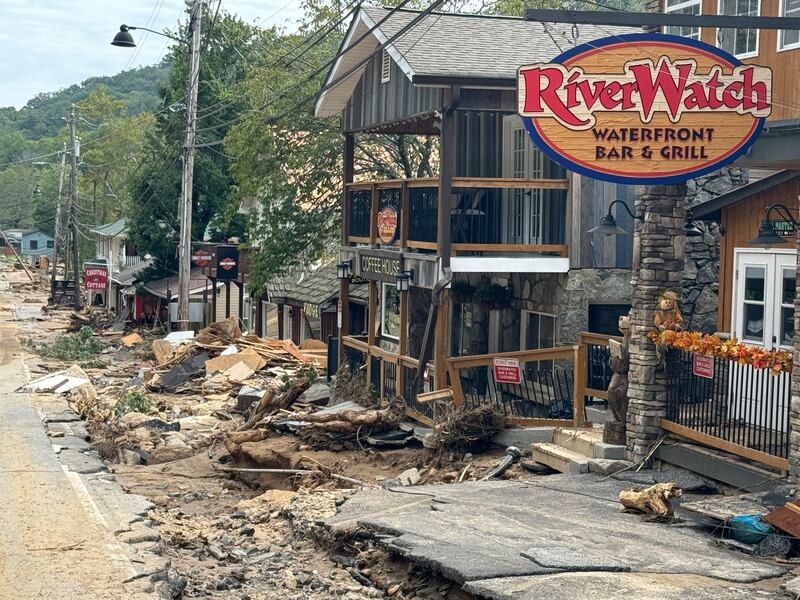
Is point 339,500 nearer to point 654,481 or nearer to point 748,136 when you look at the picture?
point 654,481

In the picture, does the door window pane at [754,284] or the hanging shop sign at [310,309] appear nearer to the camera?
the door window pane at [754,284]

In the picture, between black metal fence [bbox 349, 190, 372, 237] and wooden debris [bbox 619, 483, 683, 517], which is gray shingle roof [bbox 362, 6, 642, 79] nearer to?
black metal fence [bbox 349, 190, 372, 237]

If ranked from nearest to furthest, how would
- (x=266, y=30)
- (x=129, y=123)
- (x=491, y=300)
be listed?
1. (x=491, y=300)
2. (x=266, y=30)
3. (x=129, y=123)

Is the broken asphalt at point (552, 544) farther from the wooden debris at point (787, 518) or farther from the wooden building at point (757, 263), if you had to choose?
the wooden building at point (757, 263)

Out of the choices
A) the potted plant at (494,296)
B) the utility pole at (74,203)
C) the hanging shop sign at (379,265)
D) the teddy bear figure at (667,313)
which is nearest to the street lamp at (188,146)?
the hanging shop sign at (379,265)

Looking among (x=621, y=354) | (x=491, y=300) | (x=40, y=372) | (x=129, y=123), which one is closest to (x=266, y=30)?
(x=40, y=372)

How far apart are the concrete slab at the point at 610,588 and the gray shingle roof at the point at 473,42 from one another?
9902 millimetres

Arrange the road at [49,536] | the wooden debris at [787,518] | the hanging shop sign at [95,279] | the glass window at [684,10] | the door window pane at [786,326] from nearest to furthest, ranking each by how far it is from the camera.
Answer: the wooden debris at [787,518]
the road at [49,536]
the door window pane at [786,326]
the glass window at [684,10]
the hanging shop sign at [95,279]

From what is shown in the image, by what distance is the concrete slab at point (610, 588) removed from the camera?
922 cm

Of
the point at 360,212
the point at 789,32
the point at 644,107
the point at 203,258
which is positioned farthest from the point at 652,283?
the point at 203,258

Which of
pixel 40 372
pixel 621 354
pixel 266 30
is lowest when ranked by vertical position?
pixel 40 372

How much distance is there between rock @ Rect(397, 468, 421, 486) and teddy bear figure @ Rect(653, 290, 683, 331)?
4349mm

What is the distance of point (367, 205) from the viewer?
22.5 metres

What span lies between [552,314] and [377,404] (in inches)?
155
